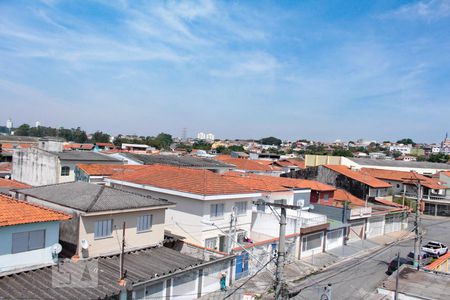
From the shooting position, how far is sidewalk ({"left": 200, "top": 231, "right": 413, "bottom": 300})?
21438mm

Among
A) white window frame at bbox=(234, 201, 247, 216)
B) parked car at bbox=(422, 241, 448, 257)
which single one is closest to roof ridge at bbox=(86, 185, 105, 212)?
white window frame at bbox=(234, 201, 247, 216)

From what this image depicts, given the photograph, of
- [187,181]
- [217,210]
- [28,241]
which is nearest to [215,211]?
[217,210]

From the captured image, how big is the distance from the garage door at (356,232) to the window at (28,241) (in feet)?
91.9

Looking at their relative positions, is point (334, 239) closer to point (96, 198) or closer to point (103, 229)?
point (103, 229)

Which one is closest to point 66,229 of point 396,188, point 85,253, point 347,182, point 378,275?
point 85,253

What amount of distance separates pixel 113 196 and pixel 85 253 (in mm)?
3557

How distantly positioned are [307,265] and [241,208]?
21.1ft

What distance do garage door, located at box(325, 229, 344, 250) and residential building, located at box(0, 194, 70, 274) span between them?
2234cm

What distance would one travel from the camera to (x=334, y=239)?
32844mm

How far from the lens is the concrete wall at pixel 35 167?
3878 cm

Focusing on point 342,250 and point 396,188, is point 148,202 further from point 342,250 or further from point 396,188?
point 396,188

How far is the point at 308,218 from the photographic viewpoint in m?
29.6

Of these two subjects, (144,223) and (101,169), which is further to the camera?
(101,169)

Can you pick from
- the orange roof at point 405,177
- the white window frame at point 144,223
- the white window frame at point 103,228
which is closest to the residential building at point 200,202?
the white window frame at point 144,223
